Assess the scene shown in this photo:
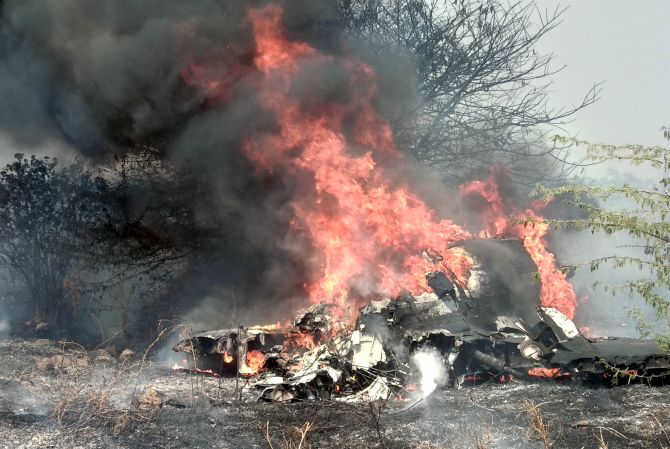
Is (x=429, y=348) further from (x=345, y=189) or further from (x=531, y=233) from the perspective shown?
(x=531, y=233)

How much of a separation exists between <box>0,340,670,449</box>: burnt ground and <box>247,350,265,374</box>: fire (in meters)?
1.22

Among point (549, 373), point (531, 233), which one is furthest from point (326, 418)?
point (531, 233)

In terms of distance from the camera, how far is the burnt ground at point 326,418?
5461 millimetres

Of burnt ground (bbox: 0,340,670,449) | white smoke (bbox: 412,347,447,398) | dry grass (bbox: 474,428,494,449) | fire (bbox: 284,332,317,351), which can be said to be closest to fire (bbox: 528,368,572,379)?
burnt ground (bbox: 0,340,670,449)

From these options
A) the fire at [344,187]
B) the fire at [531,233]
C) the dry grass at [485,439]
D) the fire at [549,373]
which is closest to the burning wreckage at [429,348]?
the fire at [549,373]

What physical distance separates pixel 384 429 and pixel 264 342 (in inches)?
145

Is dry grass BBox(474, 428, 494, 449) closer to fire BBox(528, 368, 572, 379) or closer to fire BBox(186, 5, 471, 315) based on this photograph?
fire BBox(528, 368, 572, 379)

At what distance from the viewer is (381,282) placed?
378 inches

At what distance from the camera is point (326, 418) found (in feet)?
21.0

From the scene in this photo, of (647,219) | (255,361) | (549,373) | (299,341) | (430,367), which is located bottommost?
(549,373)

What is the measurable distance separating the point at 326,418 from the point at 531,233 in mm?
7393

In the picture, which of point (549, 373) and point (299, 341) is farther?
point (299, 341)

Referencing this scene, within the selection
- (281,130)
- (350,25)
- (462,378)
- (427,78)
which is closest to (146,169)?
(281,130)

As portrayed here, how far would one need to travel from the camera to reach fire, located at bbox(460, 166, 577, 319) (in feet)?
36.4
